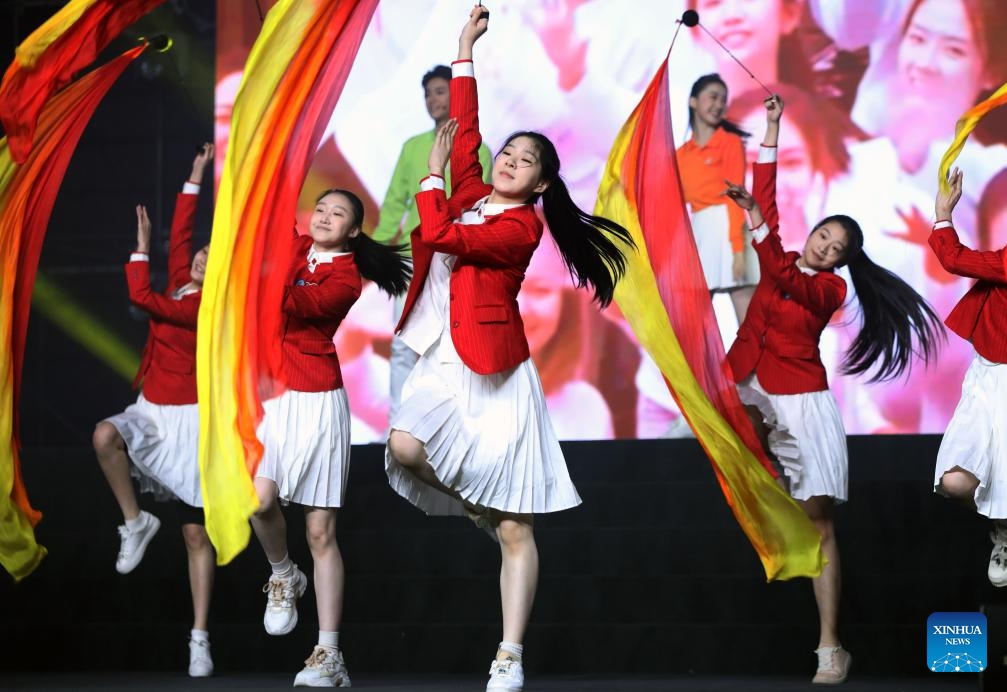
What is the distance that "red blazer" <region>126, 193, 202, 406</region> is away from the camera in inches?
226

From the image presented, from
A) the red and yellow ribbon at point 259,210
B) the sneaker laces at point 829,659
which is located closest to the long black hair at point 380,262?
the red and yellow ribbon at point 259,210

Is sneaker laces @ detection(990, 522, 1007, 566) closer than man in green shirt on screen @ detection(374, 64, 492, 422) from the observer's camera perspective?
Yes

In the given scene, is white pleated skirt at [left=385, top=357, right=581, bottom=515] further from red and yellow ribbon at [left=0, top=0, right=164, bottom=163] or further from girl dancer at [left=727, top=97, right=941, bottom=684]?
red and yellow ribbon at [left=0, top=0, right=164, bottom=163]

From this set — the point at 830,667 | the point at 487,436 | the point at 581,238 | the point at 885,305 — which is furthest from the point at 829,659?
the point at 581,238

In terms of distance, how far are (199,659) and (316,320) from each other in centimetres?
144

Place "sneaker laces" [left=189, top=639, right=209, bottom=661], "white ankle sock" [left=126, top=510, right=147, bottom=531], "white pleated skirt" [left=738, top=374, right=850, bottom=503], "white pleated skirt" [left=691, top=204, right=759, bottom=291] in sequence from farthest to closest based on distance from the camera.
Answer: "white pleated skirt" [left=691, top=204, right=759, bottom=291]
"white ankle sock" [left=126, top=510, right=147, bottom=531]
"sneaker laces" [left=189, top=639, right=209, bottom=661]
"white pleated skirt" [left=738, top=374, right=850, bottom=503]

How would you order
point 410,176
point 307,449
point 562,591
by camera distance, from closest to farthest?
point 307,449, point 562,591, point 410,176

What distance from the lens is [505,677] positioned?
4141 mm

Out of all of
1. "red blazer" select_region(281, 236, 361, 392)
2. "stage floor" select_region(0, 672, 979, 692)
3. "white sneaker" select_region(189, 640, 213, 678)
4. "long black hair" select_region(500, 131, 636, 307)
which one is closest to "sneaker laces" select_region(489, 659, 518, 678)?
"stage floor" select_region(0, 672, 979, 692)

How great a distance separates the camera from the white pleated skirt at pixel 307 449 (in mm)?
4793

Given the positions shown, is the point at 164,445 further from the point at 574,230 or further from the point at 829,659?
the point at 829,659

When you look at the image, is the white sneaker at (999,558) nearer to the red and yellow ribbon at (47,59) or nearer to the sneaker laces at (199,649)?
the sneaker laces at (199,649)

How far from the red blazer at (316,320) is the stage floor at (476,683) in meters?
1.00

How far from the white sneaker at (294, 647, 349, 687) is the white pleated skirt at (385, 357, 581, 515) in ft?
2.26
